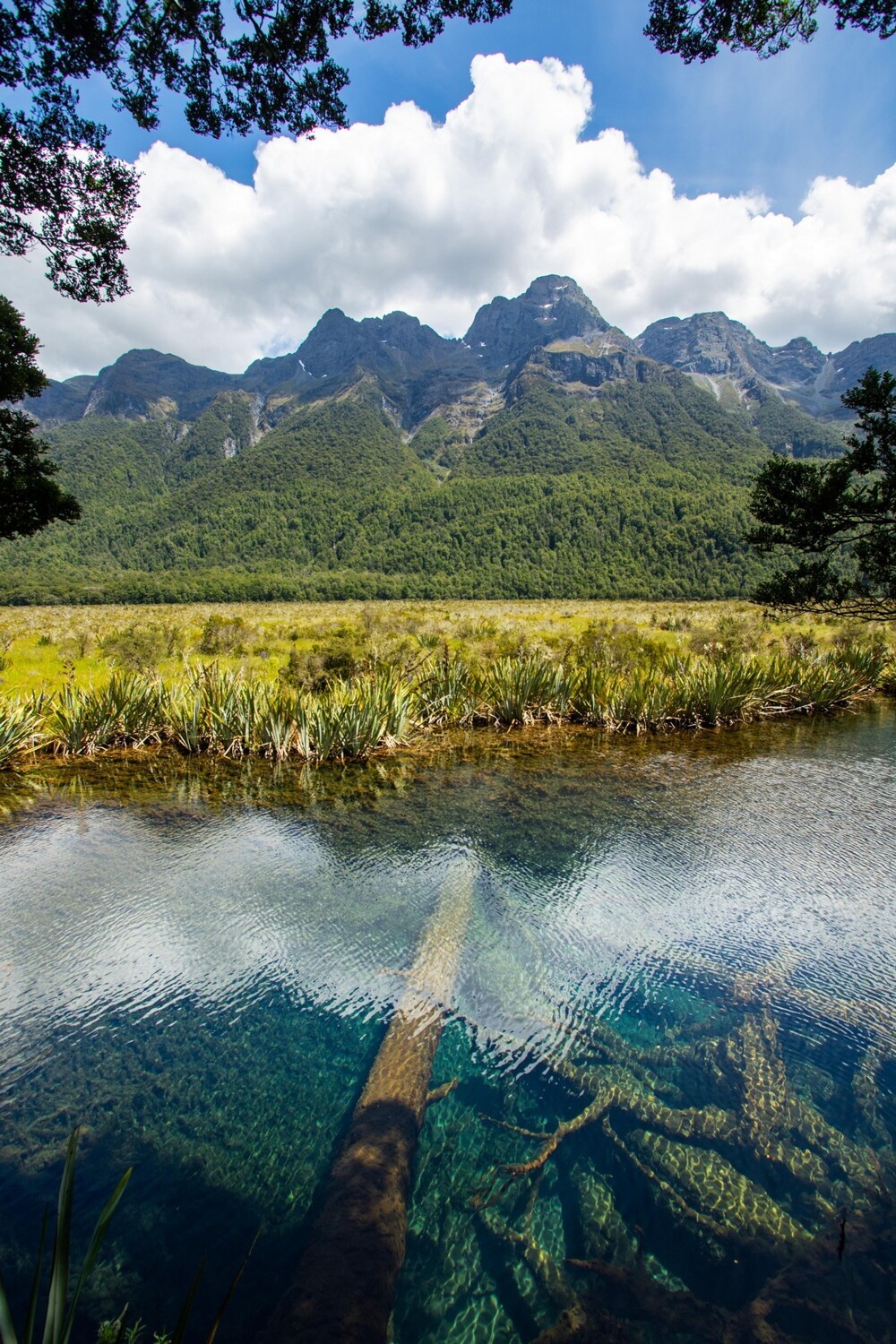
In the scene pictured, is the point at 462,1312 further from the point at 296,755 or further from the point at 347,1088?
the point at 296,755

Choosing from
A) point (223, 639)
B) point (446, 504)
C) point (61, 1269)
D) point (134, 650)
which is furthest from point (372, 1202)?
point (446, 504)

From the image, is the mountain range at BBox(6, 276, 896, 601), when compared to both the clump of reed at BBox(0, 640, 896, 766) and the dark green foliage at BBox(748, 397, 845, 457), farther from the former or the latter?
the clump of reed at BBox(0, 640, 896, 766)

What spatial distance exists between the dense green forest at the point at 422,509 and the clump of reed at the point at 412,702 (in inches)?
2302

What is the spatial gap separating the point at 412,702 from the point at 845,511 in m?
7.90

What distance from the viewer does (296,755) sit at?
10984 mm

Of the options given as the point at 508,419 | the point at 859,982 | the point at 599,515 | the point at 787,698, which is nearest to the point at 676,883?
the point at 859,982

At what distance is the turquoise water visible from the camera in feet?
8.30

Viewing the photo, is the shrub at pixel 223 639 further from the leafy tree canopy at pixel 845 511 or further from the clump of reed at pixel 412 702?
the leafy tree canopy at pixel 845 511

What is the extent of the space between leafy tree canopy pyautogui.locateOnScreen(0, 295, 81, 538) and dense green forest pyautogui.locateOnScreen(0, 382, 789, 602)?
203 ft

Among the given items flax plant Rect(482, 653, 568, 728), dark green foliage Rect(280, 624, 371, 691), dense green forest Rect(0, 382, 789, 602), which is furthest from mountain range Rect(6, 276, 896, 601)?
flax plant Rect(482, 653, 568, 728)

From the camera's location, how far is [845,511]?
20.6 ft

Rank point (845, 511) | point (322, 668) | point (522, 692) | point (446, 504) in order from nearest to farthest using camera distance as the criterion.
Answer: point (845, 511) < point (522, 692) < point (322, 668) < point (446, 504)

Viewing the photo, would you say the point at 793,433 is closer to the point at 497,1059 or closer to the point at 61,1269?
the point at 497,1059

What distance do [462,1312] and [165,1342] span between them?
120cm
